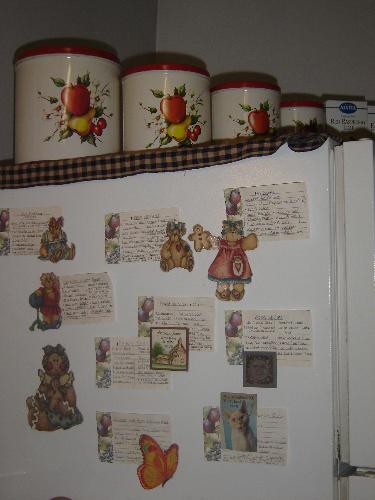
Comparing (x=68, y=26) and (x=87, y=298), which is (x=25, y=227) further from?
(x=68, y=26)

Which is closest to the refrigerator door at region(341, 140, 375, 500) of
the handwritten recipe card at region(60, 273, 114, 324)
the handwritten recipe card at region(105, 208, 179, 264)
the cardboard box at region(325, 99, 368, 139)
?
the handwritten recipe card at region(105, 208, 179, 264)

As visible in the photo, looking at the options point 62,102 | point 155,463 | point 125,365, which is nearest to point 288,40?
point 62,102

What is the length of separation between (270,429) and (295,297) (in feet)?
0.62

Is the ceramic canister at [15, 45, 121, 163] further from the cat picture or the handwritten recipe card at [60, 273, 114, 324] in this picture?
the cat picture

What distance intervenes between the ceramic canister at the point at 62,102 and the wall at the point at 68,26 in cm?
19

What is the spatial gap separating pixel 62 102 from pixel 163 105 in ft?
0.53

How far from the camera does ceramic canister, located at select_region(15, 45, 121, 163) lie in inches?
36.2

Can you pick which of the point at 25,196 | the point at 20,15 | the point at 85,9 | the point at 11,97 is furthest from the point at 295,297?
the point at 85,9

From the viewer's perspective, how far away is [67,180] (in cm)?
91

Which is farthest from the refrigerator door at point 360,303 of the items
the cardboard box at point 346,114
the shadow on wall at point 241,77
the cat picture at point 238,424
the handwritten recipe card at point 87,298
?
the shadow on wall at point 241,77

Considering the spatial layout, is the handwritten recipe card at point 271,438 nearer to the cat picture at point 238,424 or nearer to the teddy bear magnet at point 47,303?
the cat picture at point 238,424

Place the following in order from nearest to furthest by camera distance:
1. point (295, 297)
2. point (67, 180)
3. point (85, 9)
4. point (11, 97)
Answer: point (295, 297) < point (67, 180) < point (11, 97) < point (85, 9)

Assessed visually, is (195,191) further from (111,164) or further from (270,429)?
(270,429)

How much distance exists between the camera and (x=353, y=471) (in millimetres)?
795
